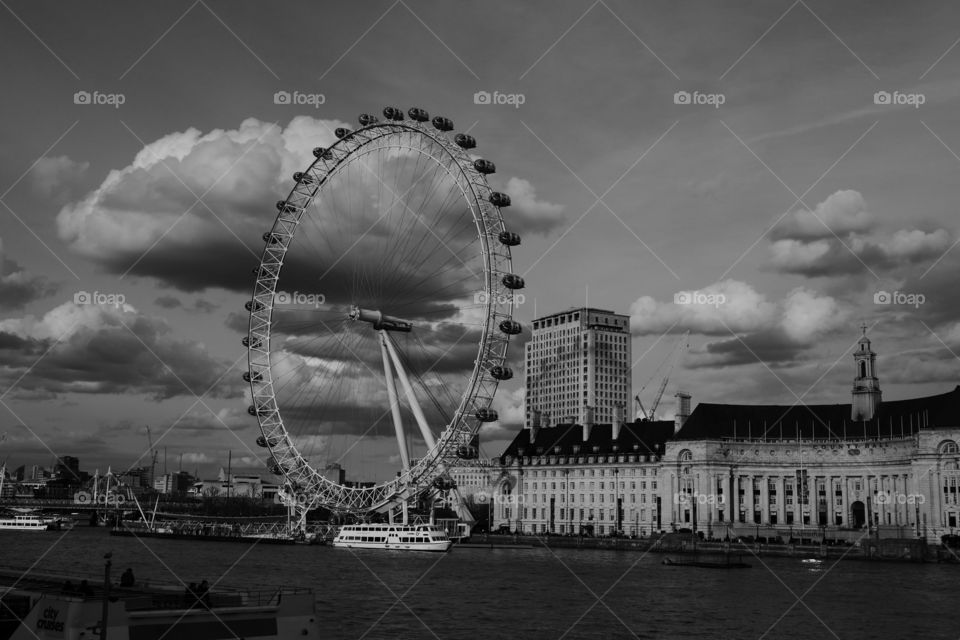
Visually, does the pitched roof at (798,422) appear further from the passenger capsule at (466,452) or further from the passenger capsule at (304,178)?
the passenger capsule at (304,178)

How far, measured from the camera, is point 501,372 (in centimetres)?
9569

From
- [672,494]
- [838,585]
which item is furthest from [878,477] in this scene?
[838,585]

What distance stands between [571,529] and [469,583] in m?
102

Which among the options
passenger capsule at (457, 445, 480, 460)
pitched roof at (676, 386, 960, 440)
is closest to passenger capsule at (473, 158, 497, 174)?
passenger capsule at (457, 445, 480, 460)

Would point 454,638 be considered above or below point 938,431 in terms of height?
below

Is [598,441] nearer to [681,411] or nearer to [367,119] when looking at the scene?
[681,411]

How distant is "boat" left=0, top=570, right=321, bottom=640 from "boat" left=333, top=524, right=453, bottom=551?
89005mm

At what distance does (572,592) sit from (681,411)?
103 m

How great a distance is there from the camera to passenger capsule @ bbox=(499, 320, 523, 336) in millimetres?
95062

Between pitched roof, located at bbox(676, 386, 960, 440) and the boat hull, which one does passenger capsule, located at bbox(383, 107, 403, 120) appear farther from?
pitched roof, located at bbox(676, 386, 960, 440)

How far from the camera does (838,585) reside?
3386 inches

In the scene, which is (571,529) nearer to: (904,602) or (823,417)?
(823,417)

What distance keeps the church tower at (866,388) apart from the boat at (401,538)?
2845 inches

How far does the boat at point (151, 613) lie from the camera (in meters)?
31.3
